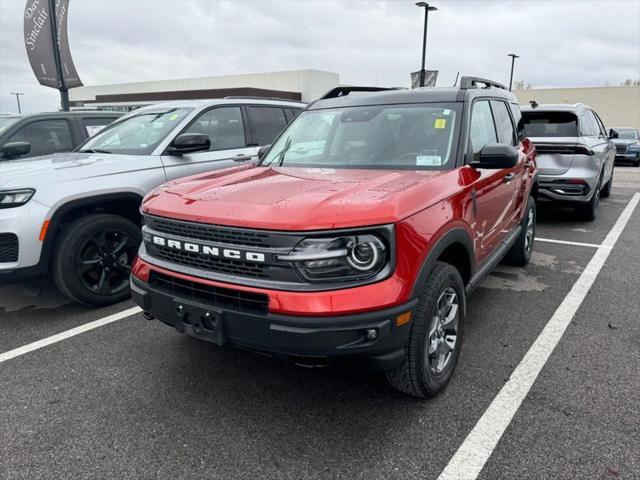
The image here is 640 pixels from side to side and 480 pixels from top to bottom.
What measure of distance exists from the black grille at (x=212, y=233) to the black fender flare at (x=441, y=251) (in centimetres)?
79

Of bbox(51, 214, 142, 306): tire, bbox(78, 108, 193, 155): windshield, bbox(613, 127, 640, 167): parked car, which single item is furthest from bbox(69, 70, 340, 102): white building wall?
bbox(51, 214, 142, 306): tire

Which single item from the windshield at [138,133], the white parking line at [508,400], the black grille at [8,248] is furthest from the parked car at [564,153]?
the black grille at [8,248]

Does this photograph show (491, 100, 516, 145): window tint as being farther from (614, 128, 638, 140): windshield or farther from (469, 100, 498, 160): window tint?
(614, 128, 638, 140): windshield

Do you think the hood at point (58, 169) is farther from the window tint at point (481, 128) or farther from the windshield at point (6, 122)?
the window tint at point (481, 128)

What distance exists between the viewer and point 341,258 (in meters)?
2.31

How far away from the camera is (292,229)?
228cm

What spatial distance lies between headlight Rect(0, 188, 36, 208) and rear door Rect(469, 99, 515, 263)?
3.44 m

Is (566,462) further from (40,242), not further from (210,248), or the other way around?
(40,242)

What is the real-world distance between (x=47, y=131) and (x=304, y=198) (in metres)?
5.17

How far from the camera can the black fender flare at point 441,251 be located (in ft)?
8.07

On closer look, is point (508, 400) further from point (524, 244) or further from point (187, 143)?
point (187, 143)

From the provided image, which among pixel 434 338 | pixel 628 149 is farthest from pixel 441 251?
pixel 628 149

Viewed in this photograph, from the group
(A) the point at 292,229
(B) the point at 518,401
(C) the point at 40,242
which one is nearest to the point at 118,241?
(C) the point at 40,242

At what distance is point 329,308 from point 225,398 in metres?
1.14
